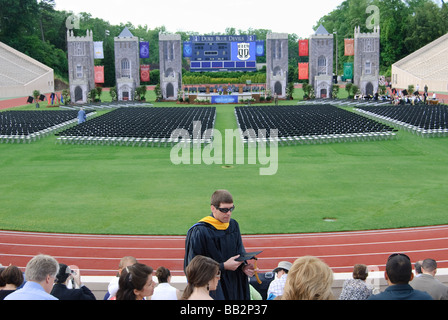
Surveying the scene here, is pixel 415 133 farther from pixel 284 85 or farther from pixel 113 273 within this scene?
pixel 284 85

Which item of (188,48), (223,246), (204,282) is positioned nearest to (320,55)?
(188,48)

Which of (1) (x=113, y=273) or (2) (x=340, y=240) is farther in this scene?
(2) (x=340, y=240)

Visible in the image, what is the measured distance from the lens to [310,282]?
441 centimetres

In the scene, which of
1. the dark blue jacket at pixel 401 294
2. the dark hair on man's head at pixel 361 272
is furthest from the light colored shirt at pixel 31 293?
the dark hair on man's head at pixel 361 272

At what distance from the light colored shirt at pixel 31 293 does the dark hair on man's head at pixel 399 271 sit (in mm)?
3222

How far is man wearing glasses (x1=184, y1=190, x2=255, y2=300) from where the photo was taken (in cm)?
598

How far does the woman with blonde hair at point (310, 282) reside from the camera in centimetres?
439

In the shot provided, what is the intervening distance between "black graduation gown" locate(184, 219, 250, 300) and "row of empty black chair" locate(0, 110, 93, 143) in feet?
92.4

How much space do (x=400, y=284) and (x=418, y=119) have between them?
32718 millimetres

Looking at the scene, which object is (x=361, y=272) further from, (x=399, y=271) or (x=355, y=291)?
(x=399, y=271)

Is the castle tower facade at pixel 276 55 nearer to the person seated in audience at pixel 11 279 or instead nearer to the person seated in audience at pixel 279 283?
the person seated in audience at pixel 279 283

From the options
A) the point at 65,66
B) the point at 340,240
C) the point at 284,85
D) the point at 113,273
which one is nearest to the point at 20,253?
the point at 113,273
